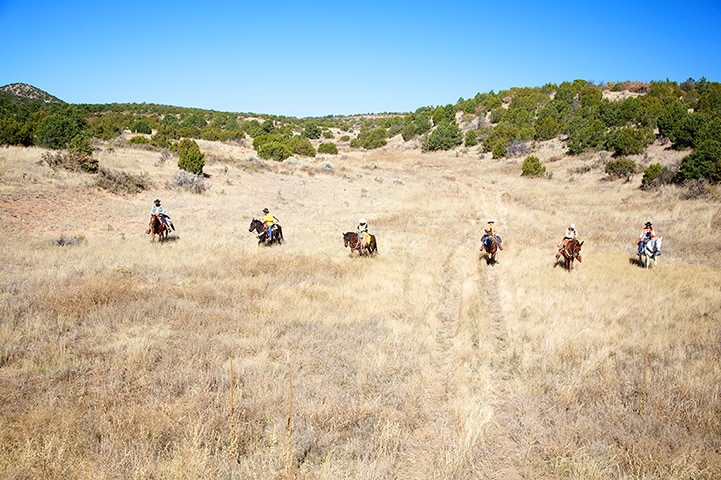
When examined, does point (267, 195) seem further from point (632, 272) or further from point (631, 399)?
point (631, 399)

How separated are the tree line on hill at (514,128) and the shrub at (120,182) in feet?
7.53

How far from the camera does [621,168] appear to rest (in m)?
32.9

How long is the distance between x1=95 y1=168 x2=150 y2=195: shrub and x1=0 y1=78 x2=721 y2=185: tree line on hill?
2296 millimetres

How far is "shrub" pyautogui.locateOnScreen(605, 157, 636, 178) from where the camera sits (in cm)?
3262

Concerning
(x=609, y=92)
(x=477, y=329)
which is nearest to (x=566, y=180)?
(x=477, y=329)

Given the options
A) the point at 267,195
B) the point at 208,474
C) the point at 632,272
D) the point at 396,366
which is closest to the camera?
the point at 208,474

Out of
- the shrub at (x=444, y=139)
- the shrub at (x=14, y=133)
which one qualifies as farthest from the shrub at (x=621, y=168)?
the shrub at (x=14, y=133)

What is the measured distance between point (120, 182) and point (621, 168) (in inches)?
1522

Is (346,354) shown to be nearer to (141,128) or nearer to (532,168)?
(532,168)

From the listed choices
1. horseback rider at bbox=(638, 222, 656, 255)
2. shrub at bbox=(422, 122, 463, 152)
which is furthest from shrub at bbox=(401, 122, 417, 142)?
horseback rider at bbox=(638, 222, 656, 255)

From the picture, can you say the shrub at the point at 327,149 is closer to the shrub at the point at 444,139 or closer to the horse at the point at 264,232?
the shrub at the point at 444,139

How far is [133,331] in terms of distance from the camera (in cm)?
748

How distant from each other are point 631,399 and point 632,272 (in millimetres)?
8530

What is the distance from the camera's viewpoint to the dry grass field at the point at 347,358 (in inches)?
179
